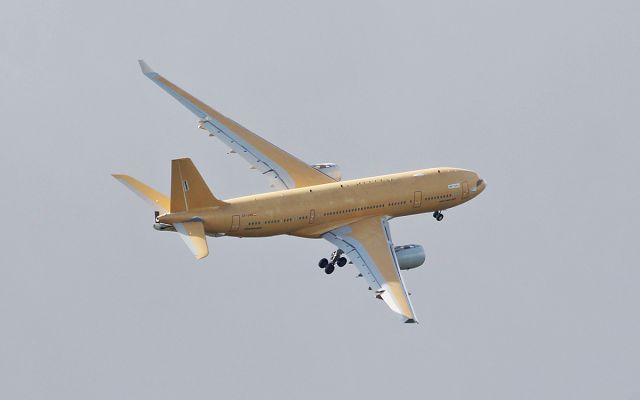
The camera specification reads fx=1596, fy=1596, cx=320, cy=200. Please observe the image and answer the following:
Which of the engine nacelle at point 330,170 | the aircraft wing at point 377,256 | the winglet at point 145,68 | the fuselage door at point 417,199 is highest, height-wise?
the winglet at point 145,68

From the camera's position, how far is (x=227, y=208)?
135375mm

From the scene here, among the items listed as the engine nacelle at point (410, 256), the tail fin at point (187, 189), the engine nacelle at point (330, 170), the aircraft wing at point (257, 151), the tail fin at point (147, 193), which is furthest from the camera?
the engine nacelle at point (330, 170)

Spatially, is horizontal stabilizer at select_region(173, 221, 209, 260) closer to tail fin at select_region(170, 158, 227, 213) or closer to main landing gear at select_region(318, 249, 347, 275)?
tail fin at select_region(170, 158, 227, 213)

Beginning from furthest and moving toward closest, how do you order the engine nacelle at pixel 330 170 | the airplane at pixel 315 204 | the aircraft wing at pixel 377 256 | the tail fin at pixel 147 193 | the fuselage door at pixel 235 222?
the engine nacelle at pixel 330 170 < the fuselage door at pixel 235 222 < the tail fin at pixel 147 193 < the airplane at pixel 315 204 < the aircraft wing at pixel 377 256

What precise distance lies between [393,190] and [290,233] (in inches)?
406

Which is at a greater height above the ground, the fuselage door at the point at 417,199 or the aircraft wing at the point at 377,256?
the fuselage door at the point at 417,199

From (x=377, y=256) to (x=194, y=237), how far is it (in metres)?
15.9

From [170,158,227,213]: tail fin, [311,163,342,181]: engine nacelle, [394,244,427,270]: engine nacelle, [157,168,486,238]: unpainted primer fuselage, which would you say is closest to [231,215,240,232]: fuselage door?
[157,168,486,238]: unpainted primer fuselage

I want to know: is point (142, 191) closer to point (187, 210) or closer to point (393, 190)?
point (187, 210)

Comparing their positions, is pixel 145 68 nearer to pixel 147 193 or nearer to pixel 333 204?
pixel 147 193

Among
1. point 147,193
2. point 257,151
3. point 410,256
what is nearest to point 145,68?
point 257,151

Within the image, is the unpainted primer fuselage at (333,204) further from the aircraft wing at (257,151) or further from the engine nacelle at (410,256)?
the aircraft wing at (257,151)

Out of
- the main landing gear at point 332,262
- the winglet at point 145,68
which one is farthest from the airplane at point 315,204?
the winglet at point 145,68

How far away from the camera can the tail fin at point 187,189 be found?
132 m
